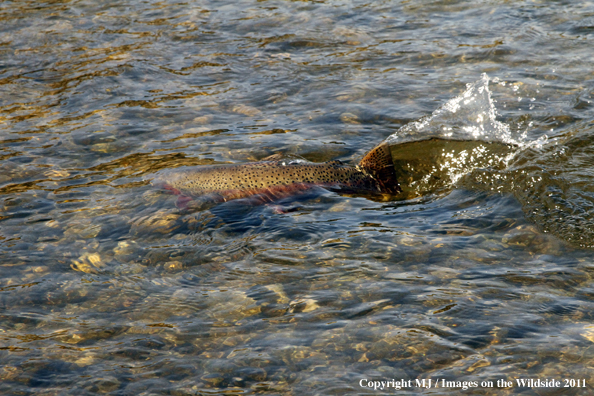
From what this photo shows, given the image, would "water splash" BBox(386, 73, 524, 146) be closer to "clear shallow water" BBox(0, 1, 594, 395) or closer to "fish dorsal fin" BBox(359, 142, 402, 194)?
"clear shallow water" BBox(0, 1, 594, 395)

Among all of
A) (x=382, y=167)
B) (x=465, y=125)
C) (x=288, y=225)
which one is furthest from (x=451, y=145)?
(x=288, y=225)

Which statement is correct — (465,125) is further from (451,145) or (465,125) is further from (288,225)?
(288,225)

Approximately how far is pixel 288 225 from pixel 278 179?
24.0 inches

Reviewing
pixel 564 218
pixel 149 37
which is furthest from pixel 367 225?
pixel 149 37

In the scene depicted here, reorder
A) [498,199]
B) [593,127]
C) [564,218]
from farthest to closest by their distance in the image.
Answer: [593,127]
[498,199]
[564,218]

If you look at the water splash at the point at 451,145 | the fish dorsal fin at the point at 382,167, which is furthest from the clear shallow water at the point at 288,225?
the fish dorsal fin at the point at 382,167

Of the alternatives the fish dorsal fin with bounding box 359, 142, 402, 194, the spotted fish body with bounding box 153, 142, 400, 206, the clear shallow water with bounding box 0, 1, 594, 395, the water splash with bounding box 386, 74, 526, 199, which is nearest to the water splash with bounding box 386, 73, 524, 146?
the water splash with bounding box 386, 74, 526, 199

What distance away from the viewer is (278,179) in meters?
5.61

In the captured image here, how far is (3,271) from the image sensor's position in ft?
15.2

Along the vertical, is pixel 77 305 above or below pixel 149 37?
below

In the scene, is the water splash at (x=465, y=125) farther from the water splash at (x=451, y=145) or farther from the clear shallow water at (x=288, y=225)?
the clear shallow water at (x=288, y=225)

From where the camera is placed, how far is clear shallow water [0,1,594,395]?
3.66 meters

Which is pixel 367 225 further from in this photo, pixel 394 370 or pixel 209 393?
pixel 209 393

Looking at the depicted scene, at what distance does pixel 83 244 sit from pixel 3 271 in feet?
2.08
